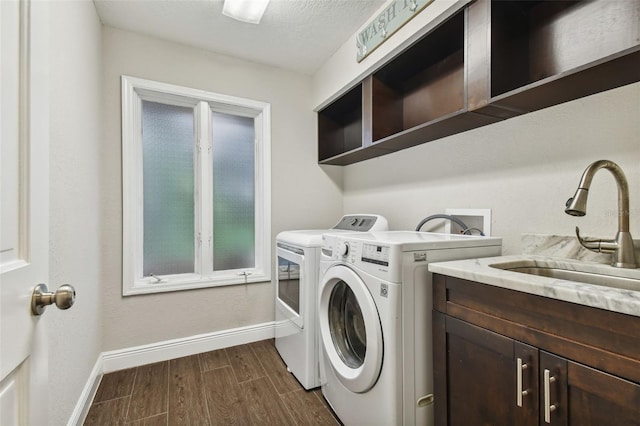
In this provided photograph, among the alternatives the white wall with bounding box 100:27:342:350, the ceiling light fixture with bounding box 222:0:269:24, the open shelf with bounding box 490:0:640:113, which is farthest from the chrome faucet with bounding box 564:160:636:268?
the white wall with bounding box 100:27:342:350

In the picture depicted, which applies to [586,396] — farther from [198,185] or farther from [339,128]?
[339,128]

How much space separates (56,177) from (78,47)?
2.62 feet

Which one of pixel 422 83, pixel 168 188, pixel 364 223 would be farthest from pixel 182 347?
pixel 422 83

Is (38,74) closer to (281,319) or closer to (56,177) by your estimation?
(56,177)

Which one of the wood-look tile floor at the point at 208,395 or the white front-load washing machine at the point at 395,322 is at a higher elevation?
the white front-load washing machine at the point at 395,322

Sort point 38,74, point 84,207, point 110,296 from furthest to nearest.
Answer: point 110,296 → point 84,207 → point 38,74

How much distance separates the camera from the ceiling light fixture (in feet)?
5.87

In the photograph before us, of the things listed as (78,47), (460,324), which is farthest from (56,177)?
(460,324)

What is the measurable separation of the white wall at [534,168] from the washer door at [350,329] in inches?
31.1

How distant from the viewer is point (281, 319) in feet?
7.14

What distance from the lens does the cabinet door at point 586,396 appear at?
2.18 feet

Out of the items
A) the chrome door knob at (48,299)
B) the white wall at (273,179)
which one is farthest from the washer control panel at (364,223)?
the chrome door knob at (48,299)

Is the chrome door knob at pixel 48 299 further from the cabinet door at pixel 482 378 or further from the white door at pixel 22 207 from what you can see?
the cabinet door at pixel 482 378

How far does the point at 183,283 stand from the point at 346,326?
1.38m
